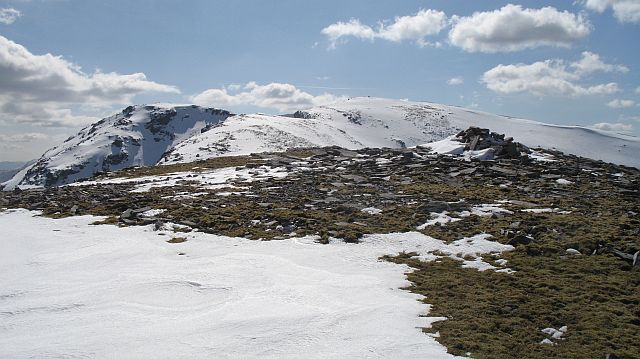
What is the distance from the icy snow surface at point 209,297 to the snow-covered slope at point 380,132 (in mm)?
61102

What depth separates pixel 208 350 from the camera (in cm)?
875

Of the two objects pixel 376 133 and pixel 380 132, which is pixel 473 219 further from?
pixel 380 132

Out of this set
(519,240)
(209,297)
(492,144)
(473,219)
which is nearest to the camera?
(209,297)

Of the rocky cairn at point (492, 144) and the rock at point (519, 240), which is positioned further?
the rocky cairn at point (492, 144)

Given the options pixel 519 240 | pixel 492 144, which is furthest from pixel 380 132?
pixel 519 240

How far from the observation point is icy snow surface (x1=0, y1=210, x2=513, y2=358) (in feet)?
29.4

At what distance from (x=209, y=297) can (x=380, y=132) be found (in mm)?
133332

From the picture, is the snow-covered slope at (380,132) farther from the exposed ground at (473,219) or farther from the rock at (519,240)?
the rock at (519,240)

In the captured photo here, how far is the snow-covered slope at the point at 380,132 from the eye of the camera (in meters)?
96.6

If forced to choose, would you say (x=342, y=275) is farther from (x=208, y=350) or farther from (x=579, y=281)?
(x=579, y=281)

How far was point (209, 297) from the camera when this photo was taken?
11.6 metres

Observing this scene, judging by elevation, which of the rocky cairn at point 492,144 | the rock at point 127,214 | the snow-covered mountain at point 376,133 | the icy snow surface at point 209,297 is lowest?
the icy snow surface at point 209,297

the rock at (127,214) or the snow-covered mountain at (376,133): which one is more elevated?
the snow-covered mountain at (376,133)

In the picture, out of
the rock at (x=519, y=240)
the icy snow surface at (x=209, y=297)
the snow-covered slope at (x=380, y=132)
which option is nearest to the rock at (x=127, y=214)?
the icy snow surface at (x=209, y=297)
